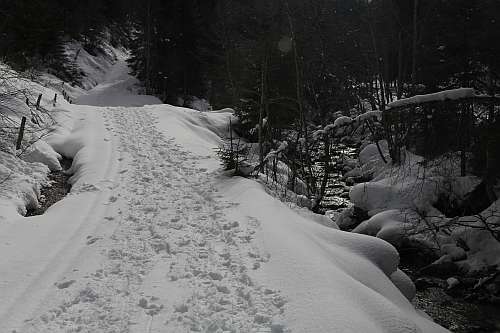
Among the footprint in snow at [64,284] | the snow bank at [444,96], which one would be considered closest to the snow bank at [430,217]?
the snow bank at [444,96]

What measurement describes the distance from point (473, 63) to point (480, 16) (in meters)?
2.38

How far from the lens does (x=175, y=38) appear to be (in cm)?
3438

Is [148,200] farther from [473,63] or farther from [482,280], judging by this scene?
[473,63]

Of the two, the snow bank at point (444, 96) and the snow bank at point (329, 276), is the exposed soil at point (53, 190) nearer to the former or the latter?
the snow bank at point (329, 276)

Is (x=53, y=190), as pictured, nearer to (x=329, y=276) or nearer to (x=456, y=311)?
(x=329, y=276)

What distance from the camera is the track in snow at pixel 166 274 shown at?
5395 millimetres

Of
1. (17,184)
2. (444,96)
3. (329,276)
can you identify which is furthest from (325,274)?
(17,184)

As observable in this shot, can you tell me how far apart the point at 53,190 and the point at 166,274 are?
6515 millimetres

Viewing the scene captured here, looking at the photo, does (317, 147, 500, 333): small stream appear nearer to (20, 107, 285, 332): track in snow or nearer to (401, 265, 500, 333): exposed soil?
(401, 265, 500, 333): exposed soil

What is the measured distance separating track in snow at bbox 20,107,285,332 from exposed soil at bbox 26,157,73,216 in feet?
4.99

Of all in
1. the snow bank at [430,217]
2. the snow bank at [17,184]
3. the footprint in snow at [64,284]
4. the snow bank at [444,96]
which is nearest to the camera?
the snow bank at [444,96]

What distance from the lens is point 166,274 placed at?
6688 millimetres

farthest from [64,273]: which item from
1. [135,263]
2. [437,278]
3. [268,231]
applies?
[437,278]

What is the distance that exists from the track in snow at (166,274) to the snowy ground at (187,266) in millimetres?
23
